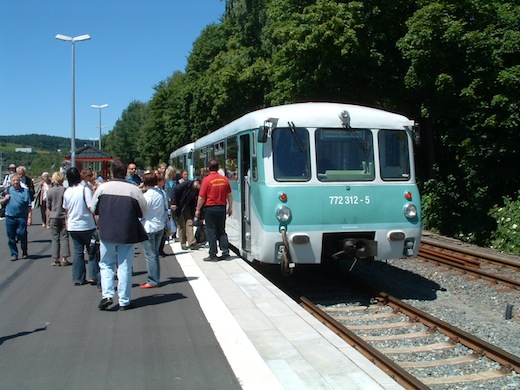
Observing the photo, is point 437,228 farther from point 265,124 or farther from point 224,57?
point 224,57

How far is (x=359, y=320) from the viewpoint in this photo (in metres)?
8.48

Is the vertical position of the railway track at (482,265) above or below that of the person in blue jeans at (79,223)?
below

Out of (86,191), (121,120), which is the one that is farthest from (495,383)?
(121,120)

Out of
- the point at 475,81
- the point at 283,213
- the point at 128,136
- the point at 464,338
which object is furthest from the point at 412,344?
the point at 128,136

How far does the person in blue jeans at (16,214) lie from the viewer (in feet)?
38.8

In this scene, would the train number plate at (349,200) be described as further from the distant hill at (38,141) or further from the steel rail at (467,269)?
the distant hill at (38,141)

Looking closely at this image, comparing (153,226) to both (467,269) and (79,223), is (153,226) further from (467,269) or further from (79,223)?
(467,269)

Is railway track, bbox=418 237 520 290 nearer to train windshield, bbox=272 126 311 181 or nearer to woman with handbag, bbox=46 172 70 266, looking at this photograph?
train windshield, bbox=272 126 311 181

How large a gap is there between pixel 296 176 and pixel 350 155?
974 mm

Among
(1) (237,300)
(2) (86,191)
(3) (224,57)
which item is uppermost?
(3) (224,57)

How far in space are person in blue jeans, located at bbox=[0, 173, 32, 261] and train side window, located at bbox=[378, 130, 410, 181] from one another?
7.22m

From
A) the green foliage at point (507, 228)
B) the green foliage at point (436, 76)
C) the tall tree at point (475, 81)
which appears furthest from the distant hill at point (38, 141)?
the green foliage at point (507, 228)

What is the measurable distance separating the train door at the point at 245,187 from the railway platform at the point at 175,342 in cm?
133

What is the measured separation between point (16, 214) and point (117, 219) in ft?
18.5
